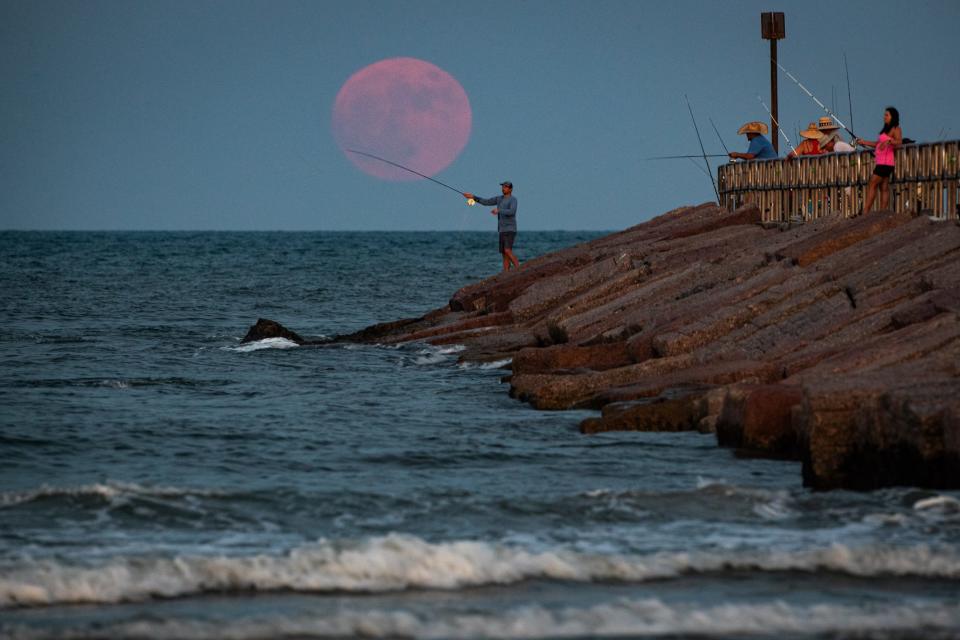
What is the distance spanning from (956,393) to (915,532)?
0.85 meters

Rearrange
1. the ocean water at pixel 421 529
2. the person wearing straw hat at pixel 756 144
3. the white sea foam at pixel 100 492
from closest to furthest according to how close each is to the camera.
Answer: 1. the ocean water at pixel 421 529
2. the white sea foam at pixel 100 492
3. the person wearing straw hat at pixel 756 144

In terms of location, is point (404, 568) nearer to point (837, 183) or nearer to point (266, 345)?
point (837, 183)

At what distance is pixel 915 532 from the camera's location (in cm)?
753

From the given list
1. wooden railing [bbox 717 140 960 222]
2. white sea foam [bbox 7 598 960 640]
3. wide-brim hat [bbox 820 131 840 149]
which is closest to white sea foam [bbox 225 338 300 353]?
wooden railing [bbox 717 140 960 222]

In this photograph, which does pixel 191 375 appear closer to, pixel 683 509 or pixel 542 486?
pixel 542 486

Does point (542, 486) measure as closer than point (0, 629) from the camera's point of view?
No

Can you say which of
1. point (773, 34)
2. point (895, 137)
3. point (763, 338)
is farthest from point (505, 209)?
point (763, 338)

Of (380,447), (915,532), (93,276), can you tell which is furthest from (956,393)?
(93,276)

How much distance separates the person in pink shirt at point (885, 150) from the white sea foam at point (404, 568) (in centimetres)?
878

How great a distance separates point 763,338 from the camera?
1194 cm

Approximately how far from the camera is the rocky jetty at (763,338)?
26.6ft

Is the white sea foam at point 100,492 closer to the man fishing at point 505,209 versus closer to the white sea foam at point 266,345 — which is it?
the white sea foam at point 266,345

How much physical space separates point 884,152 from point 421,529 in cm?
915

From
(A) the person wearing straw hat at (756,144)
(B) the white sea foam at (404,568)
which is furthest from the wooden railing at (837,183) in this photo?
(B) the white sea foam at (404,568)
